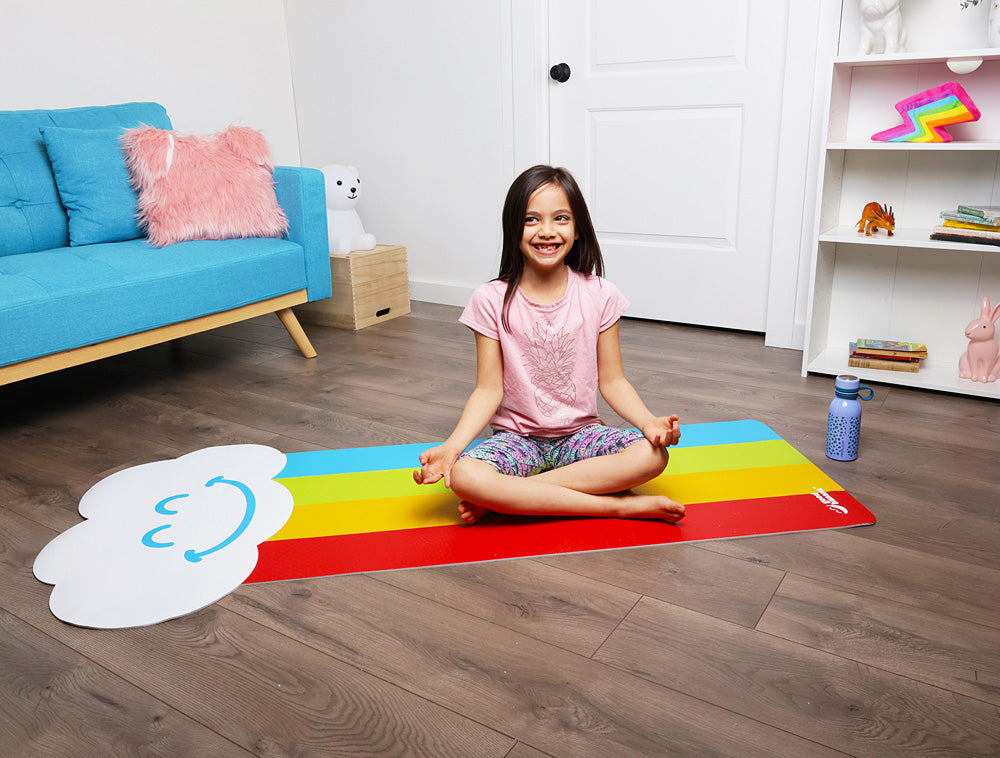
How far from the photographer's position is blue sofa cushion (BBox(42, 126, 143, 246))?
2.37 m

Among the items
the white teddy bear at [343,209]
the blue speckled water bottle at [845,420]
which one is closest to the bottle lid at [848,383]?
the blue speckled water bottle at [845,420]

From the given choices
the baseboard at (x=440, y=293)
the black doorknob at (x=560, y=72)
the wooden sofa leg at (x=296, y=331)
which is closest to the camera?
the wooden sofa leg at (x=296, y=331)

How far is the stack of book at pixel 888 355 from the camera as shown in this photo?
2195 millimetres

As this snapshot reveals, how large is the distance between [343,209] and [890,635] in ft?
7.98

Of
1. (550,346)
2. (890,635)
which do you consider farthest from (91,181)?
(890,635)

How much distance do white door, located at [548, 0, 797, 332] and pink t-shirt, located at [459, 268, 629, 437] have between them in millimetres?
1246

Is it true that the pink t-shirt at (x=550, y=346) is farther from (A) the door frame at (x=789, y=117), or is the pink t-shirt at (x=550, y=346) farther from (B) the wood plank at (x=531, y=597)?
(A) the door frame at (x=789, y=117)

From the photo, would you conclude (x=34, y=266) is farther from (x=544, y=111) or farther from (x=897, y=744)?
(x=897, y=744)

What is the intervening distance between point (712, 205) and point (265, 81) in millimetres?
1975

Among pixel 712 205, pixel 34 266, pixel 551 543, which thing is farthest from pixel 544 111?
pixel 551 543

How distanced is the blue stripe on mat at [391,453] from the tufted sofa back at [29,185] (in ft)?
3.86

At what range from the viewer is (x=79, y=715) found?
1.06 metres

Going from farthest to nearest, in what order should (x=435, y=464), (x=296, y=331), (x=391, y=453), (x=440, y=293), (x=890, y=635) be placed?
1. (x=440, y=293)
2. (x=296, y=331)
3. (x=391, y=453)
4. (x=435, y=464)
5. (x=890, y=635)

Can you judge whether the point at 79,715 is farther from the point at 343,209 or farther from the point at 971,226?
the point at 343,209
